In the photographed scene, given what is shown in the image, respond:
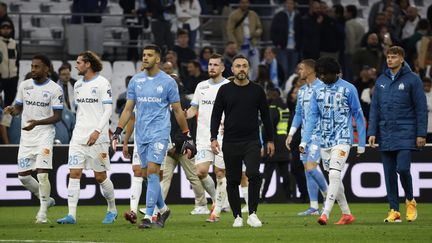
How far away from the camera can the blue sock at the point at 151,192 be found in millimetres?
16078

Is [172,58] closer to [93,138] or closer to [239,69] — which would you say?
[93,138]

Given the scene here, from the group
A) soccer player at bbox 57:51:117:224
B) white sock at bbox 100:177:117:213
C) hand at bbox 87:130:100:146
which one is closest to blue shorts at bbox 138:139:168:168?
hand at bbox 87:130:100:146

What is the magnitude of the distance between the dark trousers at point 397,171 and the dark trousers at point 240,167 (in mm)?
2355

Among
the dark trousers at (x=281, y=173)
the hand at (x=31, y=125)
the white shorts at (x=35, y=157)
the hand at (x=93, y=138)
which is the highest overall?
the hand at (x=31, y=125)

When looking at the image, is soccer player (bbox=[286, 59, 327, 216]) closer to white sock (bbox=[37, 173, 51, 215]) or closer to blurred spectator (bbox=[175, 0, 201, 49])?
white sock (bbox=[37, 173, 51, 215])

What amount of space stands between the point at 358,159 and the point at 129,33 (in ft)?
28.9

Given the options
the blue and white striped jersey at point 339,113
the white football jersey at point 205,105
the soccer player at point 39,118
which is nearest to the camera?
the blue and white striped jersey at point 339,113

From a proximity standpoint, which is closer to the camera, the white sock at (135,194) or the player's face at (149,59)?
the player's face at (149,59)

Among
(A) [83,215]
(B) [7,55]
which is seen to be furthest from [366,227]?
(B) [7,55]

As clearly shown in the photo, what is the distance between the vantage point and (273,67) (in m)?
29.3

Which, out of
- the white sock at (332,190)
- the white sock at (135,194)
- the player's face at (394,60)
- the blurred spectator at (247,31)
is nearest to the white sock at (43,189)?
the white sock at (135,194)

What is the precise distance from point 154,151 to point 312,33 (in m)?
14.2

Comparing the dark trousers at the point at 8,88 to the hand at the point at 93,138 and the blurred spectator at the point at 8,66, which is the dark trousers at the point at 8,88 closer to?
the blurred spectator at the point at 8,66

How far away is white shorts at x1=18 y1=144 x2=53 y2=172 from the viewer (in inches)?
719
